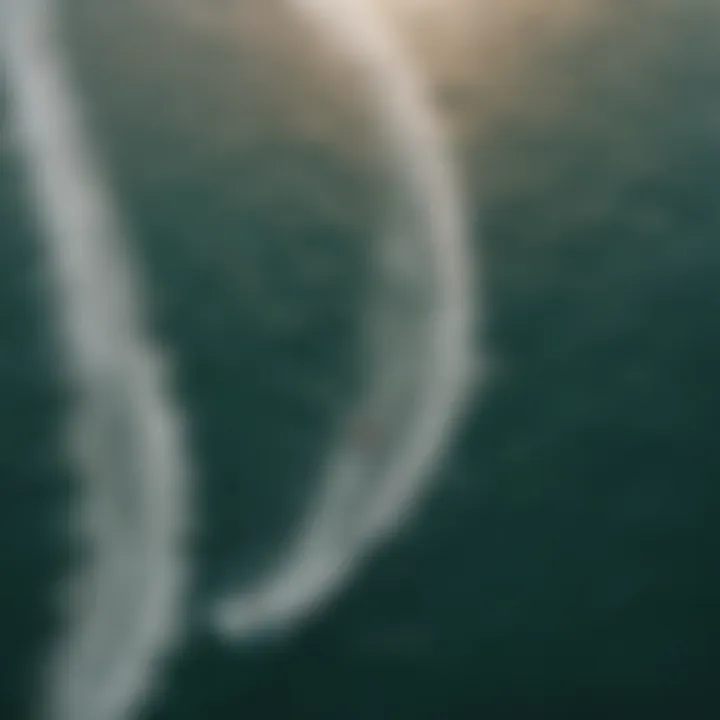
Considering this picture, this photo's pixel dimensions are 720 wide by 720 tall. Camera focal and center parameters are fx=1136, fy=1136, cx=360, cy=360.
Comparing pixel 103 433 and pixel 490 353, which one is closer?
pixel 103 433

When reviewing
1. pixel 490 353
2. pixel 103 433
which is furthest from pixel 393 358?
pixel 103 433

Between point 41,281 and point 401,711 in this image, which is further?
point 41,281

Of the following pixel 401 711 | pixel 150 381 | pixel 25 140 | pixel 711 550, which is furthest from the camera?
pixel 25 140

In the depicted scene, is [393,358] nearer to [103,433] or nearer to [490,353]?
[490,353]

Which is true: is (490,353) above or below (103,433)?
below

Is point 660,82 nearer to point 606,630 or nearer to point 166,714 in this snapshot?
point 606,630

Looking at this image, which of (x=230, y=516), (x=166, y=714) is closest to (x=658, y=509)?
(x=230, y=516)
